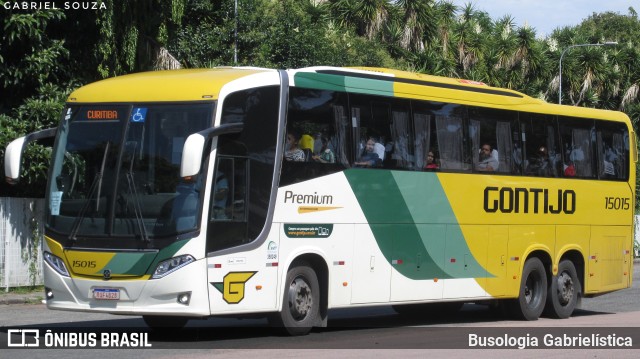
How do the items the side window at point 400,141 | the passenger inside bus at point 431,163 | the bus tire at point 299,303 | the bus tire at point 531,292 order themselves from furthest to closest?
1. the bus tire at point 531,292
2. the passenger inside bus at point 431,163
3. the side window at point 400,141
4. the bus tire at point 299,303

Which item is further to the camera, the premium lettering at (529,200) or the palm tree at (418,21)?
the palm tree at (418,21)

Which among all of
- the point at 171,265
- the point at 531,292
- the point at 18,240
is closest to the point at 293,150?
the point at 171,265

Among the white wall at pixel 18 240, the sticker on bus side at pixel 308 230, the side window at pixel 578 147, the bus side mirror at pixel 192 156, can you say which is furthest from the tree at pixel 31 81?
the bus side mirror at pixel 192 156

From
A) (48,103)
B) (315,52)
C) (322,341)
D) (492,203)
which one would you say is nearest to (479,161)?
(492,203)

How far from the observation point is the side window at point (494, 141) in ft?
62.4

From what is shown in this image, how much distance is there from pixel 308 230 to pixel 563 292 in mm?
7097

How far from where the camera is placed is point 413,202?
17594mm

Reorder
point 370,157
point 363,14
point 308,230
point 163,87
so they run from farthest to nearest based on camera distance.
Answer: point 363,14, point 370,157, point 308,230, point 163,87

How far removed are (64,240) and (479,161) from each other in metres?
7.43

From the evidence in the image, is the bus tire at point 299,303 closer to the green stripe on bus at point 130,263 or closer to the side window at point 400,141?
the green stripe on bus at point 130,263

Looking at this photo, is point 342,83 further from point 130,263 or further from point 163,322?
point 130,263

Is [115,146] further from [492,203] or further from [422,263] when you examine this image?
[492,203]

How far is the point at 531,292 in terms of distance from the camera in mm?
20531

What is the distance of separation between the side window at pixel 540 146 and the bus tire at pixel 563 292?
1792 millimetres
